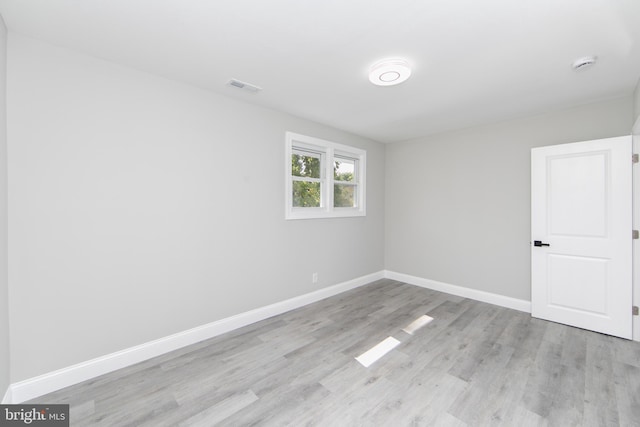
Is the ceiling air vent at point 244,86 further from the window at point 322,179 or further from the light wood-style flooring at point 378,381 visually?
the light wood-style flooring at point 378,381

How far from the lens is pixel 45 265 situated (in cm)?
192

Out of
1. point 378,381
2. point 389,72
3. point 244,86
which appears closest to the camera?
point 378,381

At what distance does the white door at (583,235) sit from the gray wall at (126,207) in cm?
317

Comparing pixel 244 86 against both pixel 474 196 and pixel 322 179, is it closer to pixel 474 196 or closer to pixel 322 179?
pixel 322 179

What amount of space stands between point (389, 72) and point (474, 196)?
8.44 feet

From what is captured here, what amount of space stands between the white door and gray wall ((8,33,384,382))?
3.17m

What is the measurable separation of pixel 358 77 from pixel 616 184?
2920 millimetres

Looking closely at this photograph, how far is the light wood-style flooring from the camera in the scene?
5.64 ft

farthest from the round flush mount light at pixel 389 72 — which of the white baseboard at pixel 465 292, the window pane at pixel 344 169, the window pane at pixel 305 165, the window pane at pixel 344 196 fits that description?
the white baseboard at pixel 465 292

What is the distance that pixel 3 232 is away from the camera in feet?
5.63

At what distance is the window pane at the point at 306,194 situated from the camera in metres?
3.62

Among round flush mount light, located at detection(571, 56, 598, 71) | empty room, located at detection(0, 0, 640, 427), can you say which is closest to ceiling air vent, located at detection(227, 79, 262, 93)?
empty room, located at detection(0, 0, 640, 427)

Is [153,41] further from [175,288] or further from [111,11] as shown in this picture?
[175,288]

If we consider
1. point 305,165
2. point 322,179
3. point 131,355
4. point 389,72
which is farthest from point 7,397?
point 389,72
